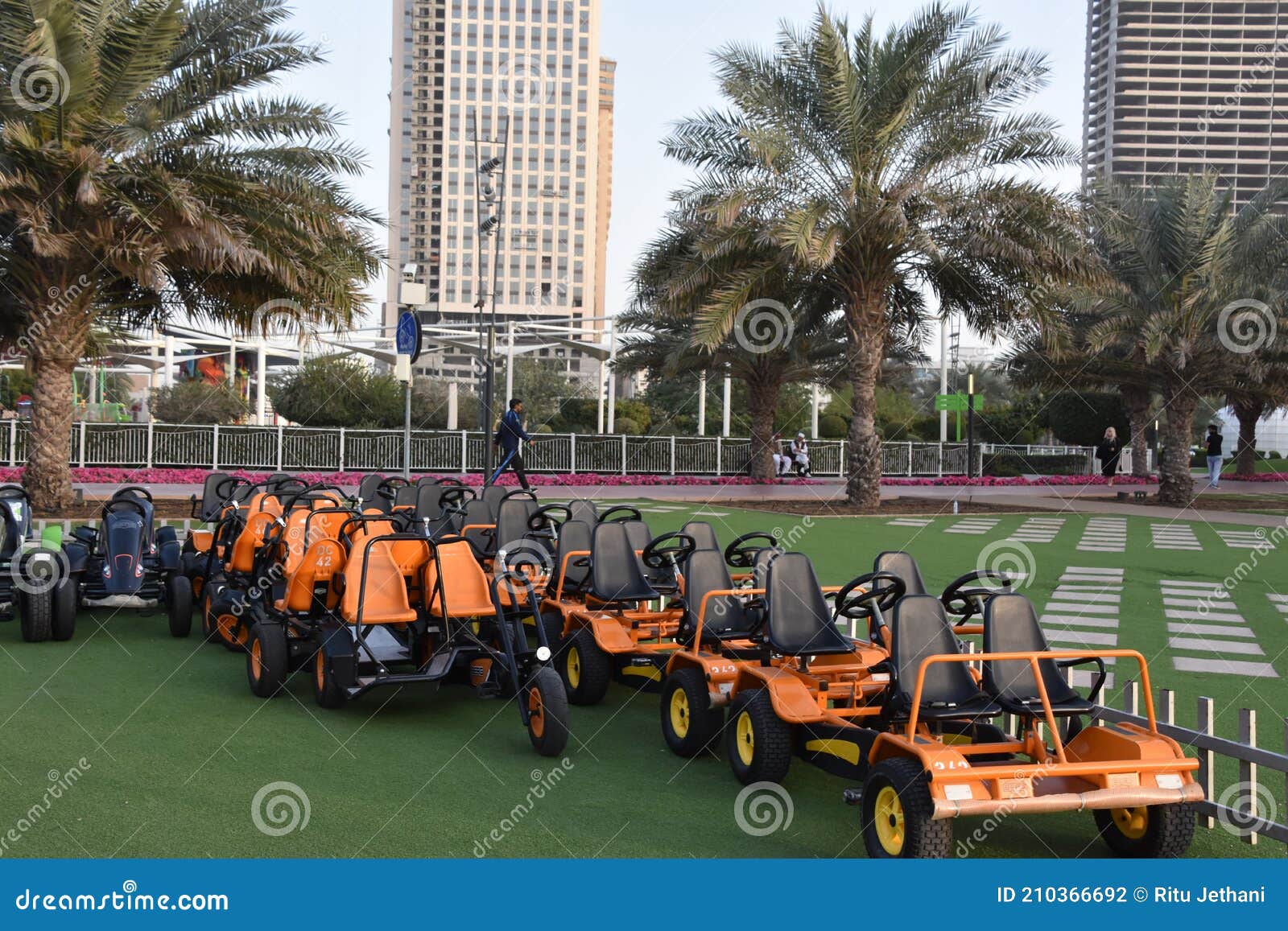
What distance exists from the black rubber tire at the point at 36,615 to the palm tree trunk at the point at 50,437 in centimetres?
830

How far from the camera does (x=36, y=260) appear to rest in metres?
15.6

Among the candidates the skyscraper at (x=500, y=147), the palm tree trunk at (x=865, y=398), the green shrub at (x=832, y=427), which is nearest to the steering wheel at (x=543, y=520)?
the palm tree trunk at (x=865, y=398)

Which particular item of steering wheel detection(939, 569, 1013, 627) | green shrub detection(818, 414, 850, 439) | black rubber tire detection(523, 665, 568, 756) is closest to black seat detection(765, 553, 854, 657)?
steering wheel detection(939, 569, 1013, 627)

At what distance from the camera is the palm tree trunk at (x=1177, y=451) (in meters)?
24.5

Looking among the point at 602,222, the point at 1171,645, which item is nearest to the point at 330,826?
the point at 1171,645

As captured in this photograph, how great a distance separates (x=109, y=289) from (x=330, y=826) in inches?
549

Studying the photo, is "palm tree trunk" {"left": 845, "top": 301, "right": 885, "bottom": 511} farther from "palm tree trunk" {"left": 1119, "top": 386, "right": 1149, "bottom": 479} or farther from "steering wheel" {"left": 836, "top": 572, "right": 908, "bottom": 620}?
"steering wheel" {"left": 836, "top": 572, "right": 908, "bottom": 620}

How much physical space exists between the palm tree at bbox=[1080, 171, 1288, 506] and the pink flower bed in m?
8.63

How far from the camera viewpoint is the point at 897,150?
1939 centimetres

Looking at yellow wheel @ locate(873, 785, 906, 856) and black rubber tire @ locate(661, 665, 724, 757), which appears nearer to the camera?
yellow wheel @ locate(873, 785, 906, 856)

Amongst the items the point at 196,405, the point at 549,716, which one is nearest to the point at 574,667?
the point at 549,716

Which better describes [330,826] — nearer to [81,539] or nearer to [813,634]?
[813,634]

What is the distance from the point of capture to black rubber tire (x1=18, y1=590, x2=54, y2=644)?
8523 mm

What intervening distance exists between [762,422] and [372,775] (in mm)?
25219
